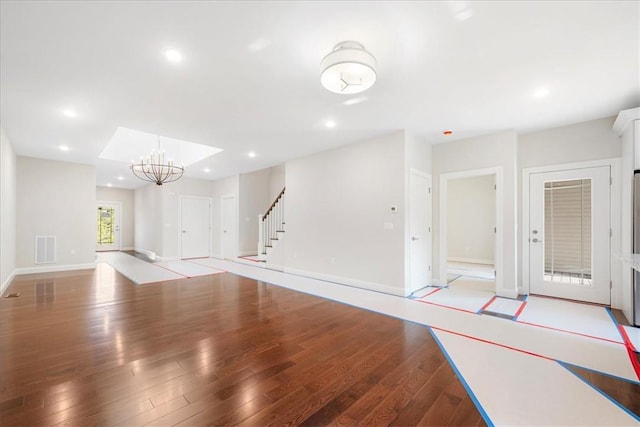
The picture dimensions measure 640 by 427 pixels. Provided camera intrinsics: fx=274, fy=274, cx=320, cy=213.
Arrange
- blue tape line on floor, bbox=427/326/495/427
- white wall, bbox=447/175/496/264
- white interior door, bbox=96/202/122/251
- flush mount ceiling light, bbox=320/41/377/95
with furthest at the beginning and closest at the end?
white interior door, bbox=96/202/122/251 → white wall, bbox=447/175/496/264 → flush mount ceiling light, bbox=320/41/377/95 → blue tape line on floor, bbox=427/326/495/427

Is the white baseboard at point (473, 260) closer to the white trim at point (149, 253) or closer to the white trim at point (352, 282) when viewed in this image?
the white trim at point (352, 282)

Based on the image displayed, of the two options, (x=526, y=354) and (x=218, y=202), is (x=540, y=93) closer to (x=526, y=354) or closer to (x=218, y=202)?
(x=526, y=354)

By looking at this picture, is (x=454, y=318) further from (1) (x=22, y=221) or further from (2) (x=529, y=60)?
(1) (x=22, y=221)

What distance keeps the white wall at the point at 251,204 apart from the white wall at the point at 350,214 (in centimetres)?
271

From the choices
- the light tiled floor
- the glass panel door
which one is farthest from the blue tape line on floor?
the glass panel door

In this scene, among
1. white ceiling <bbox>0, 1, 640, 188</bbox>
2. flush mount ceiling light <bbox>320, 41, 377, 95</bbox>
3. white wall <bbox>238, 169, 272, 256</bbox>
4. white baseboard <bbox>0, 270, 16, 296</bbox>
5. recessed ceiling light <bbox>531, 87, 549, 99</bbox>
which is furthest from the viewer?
white wall <bbox>238, 169, 272, 256</bbox>

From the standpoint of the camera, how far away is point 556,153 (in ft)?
14.7

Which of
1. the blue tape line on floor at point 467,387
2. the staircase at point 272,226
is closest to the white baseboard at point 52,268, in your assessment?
the staircase at point 272,226

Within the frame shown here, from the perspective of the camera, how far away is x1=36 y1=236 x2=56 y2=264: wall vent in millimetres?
6797

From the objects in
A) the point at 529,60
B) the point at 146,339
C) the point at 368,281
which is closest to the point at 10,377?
the point at 146,339

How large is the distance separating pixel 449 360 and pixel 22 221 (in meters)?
9.35

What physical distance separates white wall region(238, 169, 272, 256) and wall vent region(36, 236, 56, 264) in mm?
4593

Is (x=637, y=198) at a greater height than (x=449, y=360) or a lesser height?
greater

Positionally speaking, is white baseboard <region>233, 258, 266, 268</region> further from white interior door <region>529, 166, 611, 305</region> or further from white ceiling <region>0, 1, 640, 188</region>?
white interior door <region>529, 166, 611, 305</region>
